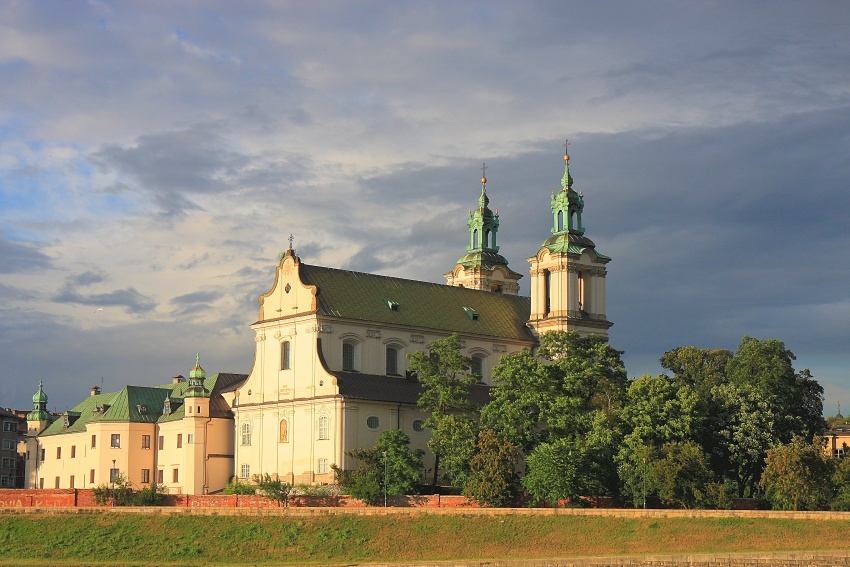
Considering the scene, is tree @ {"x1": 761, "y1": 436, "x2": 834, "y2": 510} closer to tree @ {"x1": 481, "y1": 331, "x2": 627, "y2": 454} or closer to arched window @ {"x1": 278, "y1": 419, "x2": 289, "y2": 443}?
tree @ {"x1": 481, "y1": 331, "x2": 627, "y2": 454}

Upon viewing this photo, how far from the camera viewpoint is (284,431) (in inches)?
3698

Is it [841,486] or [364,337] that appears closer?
[841,486]

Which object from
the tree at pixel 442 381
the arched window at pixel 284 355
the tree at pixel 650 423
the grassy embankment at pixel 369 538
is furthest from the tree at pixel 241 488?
A: the tree at pixel 650 423

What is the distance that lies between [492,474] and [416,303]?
24092 millimetres

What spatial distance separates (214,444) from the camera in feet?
333

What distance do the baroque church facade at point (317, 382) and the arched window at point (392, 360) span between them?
89mm

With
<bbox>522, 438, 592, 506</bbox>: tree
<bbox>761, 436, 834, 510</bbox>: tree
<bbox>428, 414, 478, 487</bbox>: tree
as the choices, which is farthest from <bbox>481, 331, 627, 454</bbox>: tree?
<bbox>761, 436, 834, 510</bbox>: tree

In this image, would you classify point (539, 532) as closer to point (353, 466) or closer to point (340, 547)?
point (340, 547)

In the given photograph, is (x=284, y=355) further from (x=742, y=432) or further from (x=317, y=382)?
(x=742, y=432)

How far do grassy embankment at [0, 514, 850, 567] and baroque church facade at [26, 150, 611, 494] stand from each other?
668 inches

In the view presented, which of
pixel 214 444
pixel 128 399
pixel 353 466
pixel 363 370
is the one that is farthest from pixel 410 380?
pixel 128 399

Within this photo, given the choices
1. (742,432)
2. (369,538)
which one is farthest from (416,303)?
(369,538)

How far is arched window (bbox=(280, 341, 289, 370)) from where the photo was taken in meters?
95.4

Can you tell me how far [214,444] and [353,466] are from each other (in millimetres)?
16280
